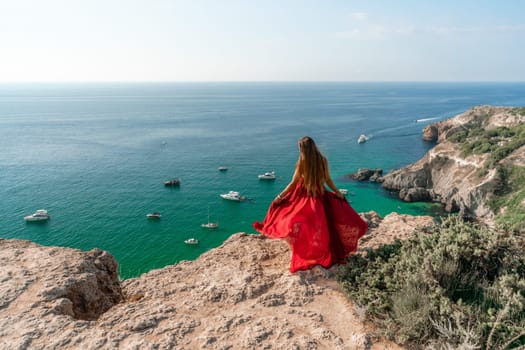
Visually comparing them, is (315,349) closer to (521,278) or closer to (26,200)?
(521,278)

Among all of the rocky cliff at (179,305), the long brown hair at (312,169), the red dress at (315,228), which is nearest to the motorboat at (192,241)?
the rocky cliff at (179,305)

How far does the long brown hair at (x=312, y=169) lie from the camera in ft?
20.2

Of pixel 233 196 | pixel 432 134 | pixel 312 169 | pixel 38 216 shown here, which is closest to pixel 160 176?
pixel 233 196

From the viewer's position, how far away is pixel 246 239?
849cm

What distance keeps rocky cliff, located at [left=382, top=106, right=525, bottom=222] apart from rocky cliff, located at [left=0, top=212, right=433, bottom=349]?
33.0 metres

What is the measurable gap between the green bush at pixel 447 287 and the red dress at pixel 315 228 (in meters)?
0.40

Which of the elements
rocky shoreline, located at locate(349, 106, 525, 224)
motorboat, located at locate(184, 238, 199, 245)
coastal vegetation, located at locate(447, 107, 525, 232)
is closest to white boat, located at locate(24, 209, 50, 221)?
motorboat, located at locate(184, 238, 199, 245)

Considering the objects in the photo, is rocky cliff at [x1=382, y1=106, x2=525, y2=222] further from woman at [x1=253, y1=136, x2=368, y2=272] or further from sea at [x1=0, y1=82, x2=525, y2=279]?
woman at [x1=253, y1=136, x2=368, y2=272]

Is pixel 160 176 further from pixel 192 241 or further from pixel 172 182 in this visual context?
pixel 192 241

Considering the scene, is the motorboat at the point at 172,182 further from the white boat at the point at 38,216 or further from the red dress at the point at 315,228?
the red dress at the point at 315,228

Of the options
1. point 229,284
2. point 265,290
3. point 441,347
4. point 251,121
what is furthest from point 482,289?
point 251,121

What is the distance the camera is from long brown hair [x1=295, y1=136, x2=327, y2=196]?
6.16 metres

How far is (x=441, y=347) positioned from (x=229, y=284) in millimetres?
3639

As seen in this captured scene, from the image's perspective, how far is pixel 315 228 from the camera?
6086 millimetres
